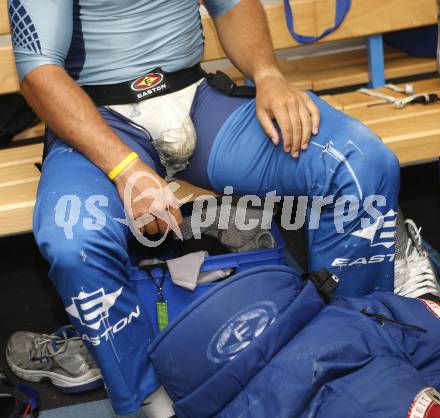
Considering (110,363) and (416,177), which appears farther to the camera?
(416,177)

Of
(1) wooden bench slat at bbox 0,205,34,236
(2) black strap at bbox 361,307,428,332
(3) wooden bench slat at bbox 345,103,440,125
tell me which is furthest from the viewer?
(3) wooden bench slat at bbox 345,103,440,125

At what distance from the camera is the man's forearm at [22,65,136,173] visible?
164cm

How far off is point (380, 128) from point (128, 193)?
30.7 inches

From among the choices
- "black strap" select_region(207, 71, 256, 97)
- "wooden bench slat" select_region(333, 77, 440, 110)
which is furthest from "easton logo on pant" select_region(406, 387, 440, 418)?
"wooden bench slat" select_region(333, 77, 440, 110)

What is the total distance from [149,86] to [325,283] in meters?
0.66

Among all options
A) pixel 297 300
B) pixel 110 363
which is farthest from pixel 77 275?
pixel 297 300

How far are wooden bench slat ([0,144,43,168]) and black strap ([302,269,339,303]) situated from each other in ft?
3.22

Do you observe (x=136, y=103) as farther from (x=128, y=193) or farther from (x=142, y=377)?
(x=142, y=377)

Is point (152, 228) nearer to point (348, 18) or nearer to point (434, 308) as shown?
point (434, 308)

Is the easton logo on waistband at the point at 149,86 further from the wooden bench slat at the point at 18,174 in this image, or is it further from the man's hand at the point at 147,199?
the wooden bench slat at the point at 18,174

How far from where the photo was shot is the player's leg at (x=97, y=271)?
4.92ft

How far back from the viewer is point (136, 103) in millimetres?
1810

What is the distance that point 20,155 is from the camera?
2205 millimetres

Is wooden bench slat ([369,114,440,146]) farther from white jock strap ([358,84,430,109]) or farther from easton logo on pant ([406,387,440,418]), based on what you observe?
easton logo on pant ([406,387,440,418])
